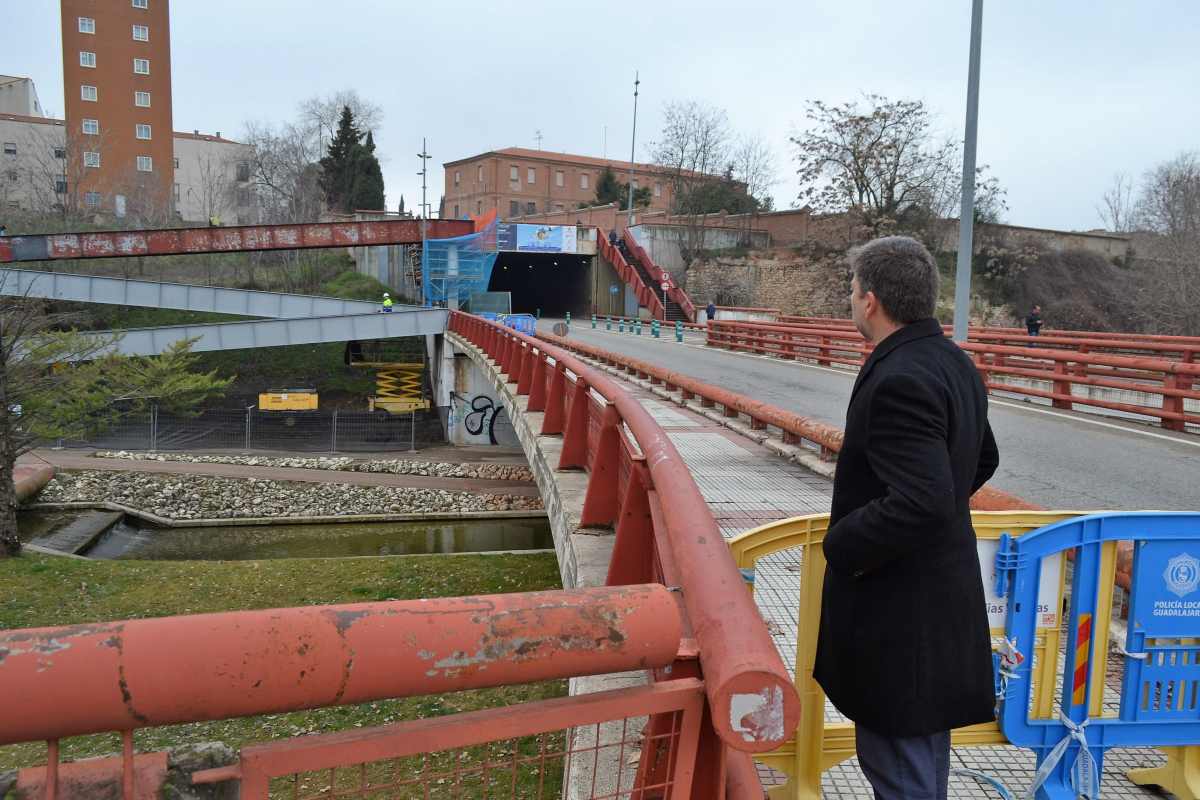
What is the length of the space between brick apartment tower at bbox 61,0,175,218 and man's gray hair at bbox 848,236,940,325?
65411 mm

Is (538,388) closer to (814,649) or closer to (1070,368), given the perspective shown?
(814,649)

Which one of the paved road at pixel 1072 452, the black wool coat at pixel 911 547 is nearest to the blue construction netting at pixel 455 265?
the paved road at pixel 1072 452

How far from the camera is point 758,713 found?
159cm

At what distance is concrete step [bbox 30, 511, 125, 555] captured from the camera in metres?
18.4

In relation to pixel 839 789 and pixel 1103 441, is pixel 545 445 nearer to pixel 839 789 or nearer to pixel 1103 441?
pixel 839 789

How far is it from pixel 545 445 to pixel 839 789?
6.18m

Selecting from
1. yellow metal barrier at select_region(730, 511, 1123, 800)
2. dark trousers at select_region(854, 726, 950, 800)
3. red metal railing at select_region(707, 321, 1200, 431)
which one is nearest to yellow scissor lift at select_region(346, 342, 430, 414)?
red metal railing at select_region(707, 321, 1200, 431)

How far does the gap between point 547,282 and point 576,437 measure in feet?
180

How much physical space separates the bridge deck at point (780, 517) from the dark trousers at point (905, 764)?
2.99ft

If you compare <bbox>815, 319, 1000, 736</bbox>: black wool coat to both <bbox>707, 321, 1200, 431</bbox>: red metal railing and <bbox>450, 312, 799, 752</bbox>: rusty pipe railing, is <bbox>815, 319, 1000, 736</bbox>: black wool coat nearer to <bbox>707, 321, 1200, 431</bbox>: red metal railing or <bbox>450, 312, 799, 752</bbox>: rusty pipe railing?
<bbox>450, 312, 799, 752</bbox>: rusty pipe railing

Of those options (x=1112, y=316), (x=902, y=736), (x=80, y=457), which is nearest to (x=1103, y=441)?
(x=902, y=736)

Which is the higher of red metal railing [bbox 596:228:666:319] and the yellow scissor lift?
red metal railing [bbox 596:228:666:319]

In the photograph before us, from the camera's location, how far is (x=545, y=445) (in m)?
9.23

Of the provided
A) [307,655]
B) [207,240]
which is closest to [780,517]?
[307,655]
